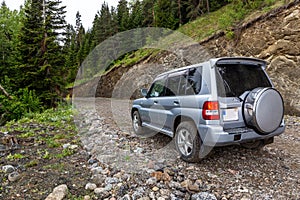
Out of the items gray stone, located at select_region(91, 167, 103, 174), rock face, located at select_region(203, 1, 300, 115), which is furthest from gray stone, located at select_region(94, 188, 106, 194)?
rock face, located at select_region(203, 1, 300, 115)

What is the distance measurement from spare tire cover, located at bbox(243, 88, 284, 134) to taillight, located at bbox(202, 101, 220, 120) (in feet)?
1.57

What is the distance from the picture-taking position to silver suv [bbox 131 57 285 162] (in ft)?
10.4

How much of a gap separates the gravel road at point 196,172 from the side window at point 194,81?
1235 millimetres

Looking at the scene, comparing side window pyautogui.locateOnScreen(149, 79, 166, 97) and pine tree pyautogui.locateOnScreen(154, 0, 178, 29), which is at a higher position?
pine tree pyautogui.locateOnScreen(154, 0, 178, 29)

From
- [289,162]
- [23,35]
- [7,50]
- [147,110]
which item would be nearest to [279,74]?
[289,162]

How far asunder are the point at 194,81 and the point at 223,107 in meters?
0.78

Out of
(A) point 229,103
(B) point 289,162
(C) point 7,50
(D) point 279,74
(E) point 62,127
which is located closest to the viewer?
(A) point 229,103

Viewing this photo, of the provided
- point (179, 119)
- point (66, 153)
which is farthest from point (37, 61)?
point (179, 119)

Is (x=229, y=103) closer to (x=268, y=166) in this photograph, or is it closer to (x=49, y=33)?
(x=268, y=166)

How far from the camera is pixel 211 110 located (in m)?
3.21

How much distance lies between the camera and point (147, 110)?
544cm

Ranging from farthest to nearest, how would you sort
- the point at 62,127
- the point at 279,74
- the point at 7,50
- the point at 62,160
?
the point at 7,50, the point at 279,74, the point at 62,127, the point at 62,160

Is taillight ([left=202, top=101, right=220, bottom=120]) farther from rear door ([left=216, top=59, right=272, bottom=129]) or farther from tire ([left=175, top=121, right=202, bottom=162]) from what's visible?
tire ([left=175, top=121, right=202, bottom=162])

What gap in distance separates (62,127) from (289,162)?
22.6 feet
